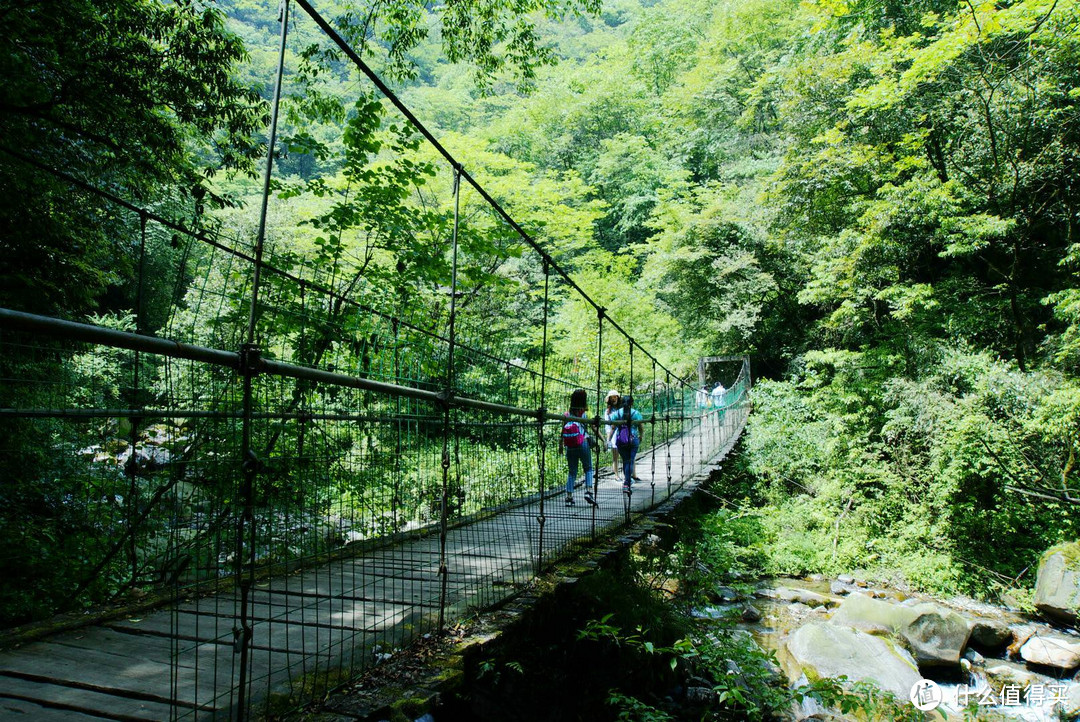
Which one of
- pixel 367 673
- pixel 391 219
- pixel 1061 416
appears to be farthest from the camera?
pixel 1061 416

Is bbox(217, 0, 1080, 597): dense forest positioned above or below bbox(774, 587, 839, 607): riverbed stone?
above

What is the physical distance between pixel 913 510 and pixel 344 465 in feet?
24.4

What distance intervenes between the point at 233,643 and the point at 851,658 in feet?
14.1

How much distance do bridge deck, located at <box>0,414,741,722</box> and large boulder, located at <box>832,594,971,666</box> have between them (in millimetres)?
3648

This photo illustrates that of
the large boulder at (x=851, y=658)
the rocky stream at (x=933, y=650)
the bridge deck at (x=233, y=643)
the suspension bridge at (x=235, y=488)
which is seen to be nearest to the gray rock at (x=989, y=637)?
the rocky stream at (x=933, y=650)

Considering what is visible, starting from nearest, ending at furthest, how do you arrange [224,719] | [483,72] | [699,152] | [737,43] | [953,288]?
1. [224,719]
2. [483,72]
3. [953,288]
4. [737,43]
5. [699,152]

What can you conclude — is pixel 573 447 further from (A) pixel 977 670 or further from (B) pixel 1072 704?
(B) pixel 1072 704

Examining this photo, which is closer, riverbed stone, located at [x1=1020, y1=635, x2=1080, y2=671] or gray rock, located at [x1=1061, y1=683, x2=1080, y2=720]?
gray rock, located at [x1=1061, y1=683, x2=1080, y2=720]

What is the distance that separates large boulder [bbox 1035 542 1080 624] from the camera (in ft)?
16.4

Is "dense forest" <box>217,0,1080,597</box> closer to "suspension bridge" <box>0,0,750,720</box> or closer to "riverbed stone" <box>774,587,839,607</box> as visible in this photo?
"riverbed stone" <box>774,587,839,607</box>

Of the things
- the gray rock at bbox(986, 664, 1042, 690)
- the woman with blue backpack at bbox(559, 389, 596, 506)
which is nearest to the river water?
the gray rock at bbox(986, 664, 1042, 690)

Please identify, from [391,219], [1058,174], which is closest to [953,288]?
[1058,174]

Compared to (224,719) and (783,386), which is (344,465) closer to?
(224,719)

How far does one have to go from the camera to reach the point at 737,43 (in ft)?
47.0
